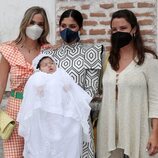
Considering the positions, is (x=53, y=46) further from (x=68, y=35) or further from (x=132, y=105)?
(x=132, y=105)

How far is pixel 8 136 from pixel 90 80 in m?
0.82

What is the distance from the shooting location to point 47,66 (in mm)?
3834

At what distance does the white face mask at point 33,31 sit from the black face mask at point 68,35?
0.25m

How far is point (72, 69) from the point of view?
391cm

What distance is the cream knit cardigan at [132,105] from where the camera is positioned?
376 centimetres

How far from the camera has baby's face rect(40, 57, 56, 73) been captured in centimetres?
383

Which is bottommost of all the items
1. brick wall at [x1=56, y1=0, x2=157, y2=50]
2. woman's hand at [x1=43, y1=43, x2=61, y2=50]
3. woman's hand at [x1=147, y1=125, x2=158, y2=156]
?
woman's hand at [x1=147, y1=125, x2=158, y2=156]

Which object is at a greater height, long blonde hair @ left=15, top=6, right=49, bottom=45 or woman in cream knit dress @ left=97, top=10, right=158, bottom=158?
long blonde hair @ left=15, top=6, right=49, bottom=45

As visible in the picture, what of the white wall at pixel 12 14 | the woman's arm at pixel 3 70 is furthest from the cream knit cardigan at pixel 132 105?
the white wall at pixel 12 14

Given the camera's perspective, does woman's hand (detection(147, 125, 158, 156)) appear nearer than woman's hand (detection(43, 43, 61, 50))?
Yes

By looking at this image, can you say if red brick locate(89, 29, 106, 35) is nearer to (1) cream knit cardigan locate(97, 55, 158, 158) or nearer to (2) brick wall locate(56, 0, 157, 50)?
(2) brick wall locate(56, 0, 157, 50)

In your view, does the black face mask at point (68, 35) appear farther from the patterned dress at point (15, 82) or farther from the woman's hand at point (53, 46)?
the patterned dress at point (15, 82)

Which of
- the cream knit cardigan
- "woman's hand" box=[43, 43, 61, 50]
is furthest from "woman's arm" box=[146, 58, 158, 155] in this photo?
"woman's hand" box=[43, 43, 61, 50]

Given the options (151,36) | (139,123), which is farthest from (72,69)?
(151,36)
